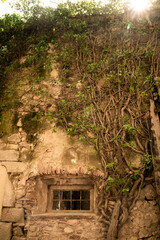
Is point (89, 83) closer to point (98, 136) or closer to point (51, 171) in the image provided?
point (98, 136)

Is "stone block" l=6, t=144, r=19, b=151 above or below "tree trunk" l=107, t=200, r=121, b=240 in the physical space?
above

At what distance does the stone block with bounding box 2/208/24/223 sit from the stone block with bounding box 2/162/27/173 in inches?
24.2

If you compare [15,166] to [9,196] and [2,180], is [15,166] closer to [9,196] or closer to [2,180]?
[2,180]

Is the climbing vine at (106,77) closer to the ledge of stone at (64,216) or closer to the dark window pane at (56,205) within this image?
the ledge of stone at (64,216)

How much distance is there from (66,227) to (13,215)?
88 cm

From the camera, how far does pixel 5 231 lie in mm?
3098

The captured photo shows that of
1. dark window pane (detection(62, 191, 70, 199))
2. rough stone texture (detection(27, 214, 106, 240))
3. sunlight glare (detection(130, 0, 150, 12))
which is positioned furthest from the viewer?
sunlight glare (detection(130, 0, 150, 12))

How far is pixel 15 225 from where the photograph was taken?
3.15 meters

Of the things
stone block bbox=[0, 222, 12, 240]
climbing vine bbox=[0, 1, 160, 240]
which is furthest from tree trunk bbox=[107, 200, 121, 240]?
stone block bbox=[0, 222, 12, 240]

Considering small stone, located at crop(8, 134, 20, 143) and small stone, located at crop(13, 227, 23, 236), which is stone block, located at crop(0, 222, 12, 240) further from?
small stone, located at crop(8, 134, 20, 143)

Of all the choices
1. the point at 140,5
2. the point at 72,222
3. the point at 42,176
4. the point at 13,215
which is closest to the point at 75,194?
the point at 72,222

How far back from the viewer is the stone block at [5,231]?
121 inches

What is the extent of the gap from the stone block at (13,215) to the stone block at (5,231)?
7cm

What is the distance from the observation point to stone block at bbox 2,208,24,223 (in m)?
3.17
